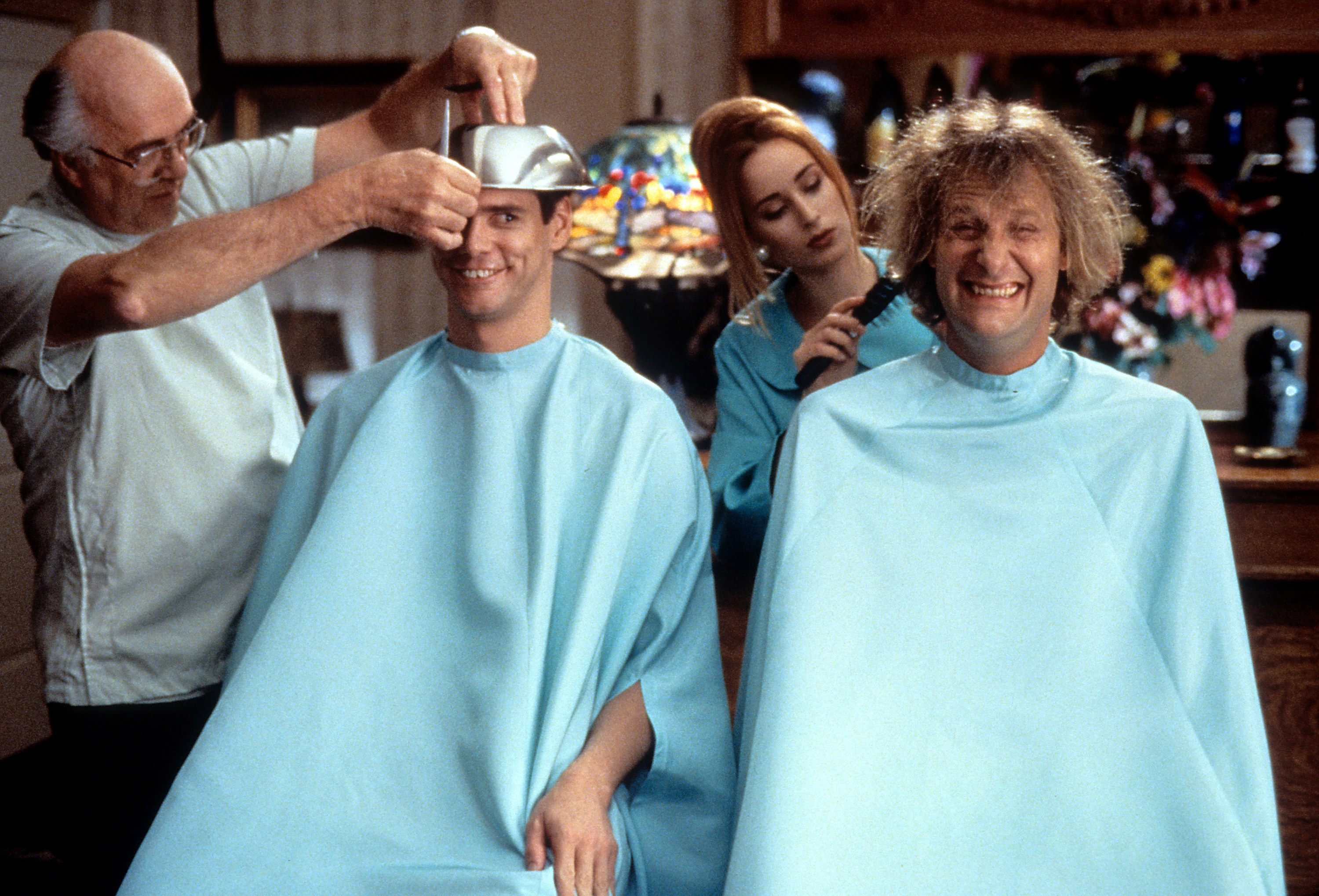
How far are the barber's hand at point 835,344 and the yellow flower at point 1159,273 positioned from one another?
1329 mm

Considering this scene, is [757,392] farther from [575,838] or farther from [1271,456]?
[1271,456]

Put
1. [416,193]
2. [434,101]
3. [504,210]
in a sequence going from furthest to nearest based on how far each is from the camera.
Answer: [434,101], [504,210], [416,193]

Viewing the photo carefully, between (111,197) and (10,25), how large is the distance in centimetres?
206

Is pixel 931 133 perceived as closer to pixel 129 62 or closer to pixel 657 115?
pixel 129 62

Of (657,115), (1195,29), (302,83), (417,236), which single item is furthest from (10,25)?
(1195,29)

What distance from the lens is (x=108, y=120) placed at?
154cm

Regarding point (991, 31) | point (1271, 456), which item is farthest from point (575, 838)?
point (991, 31)

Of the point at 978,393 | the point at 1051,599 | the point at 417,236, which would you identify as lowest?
the point at 1051,599

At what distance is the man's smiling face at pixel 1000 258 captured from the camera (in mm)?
1452

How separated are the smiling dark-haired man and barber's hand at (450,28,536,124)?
0.13 meters

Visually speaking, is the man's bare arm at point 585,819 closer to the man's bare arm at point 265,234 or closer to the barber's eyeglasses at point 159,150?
the man's bare arm at point 265,234

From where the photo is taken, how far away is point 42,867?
261 cm

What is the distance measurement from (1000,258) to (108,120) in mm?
1134

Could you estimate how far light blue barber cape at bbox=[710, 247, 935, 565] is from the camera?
1.88 metres
